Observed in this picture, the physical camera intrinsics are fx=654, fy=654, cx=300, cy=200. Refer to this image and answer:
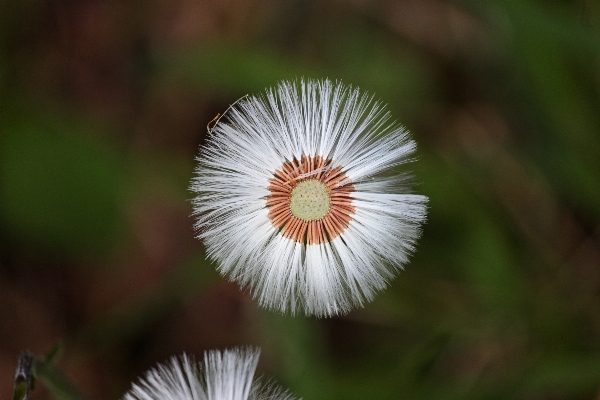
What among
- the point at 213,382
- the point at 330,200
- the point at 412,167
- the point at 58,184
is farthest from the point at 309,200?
the point at 58,184

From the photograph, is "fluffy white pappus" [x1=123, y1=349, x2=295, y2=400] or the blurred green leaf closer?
"fluffy white pappus" [x1=123, y1=349, x2=295, y2=400]

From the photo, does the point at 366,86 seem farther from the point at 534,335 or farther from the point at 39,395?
the point at 39,395

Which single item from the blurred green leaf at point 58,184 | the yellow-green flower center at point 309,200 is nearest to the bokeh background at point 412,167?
the blurred green leaf at point 58,184

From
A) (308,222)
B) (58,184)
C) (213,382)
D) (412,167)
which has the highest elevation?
(412,167)

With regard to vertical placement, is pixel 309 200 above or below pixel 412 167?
below

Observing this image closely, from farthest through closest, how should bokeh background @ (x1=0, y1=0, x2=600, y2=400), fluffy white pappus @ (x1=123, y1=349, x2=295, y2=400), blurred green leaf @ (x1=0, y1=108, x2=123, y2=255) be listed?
blurred green leaf @ (x1=0, y1=108, x2=123, y2=255) < bokeh background @ (x1=0, y1=0, x2=600, y2=400) < fluffy white pappus @ (x1=123, y1=349, x2=295, y2=400)

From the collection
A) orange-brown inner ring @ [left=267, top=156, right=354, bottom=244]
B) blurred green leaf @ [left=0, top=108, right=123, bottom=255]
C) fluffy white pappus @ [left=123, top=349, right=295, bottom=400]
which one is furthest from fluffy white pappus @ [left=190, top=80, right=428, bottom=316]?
blurred green leaf @ [left=0, top=108, right=123, bottom=255]

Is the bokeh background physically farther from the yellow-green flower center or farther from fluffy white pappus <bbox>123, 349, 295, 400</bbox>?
the yellow-green flower center

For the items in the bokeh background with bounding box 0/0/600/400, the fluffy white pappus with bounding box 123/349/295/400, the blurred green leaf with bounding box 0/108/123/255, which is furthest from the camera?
the blurred green leaf with bounding box 0/108/123/255

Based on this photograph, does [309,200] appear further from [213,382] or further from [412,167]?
[412,167]
